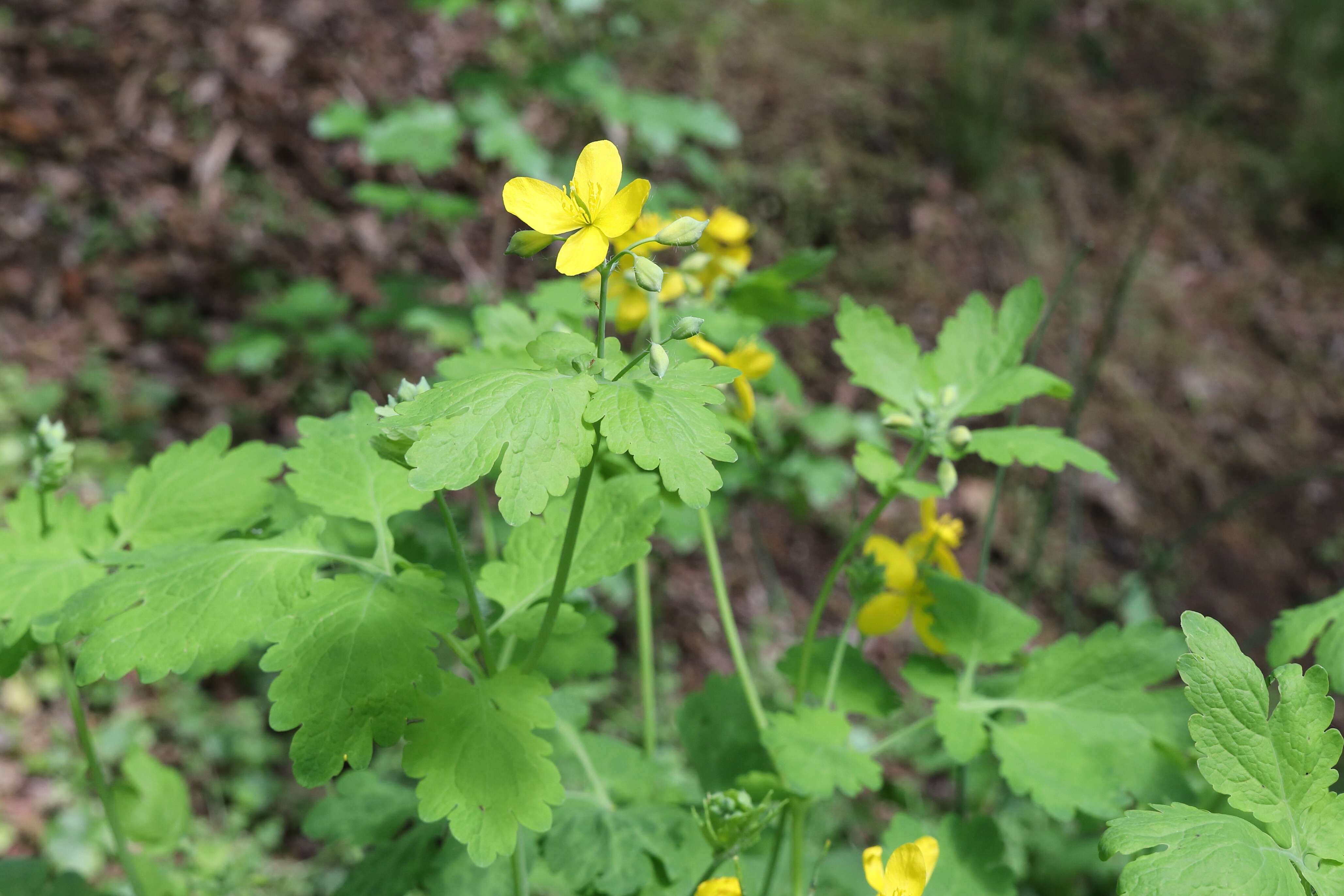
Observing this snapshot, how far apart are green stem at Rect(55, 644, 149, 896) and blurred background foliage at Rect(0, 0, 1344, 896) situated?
33 centimetres

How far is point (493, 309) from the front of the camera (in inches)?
54.5

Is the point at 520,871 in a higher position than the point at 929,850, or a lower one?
lower

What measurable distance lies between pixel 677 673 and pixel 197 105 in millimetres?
3664

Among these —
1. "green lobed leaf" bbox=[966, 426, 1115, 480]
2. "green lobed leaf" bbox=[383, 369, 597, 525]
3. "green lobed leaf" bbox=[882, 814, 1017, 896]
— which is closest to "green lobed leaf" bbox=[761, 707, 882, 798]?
"green lobed leaf" bbox=[882, 814, 1017, 896]

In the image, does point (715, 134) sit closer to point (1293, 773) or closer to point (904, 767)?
point (904, 767)

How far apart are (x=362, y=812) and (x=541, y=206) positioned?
99cm

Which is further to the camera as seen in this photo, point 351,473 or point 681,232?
point 351,473

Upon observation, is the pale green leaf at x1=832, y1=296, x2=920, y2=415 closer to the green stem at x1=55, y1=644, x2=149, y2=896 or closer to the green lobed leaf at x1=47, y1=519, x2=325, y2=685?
the green lobed leaf at x1=47, y1=519, x2=325, y2=685

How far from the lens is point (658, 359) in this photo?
34.0 inches

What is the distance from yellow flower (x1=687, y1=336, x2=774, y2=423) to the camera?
1438 millimetres

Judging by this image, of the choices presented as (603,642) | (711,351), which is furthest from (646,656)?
(711,351)

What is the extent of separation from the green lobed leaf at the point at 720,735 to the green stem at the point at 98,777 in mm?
872

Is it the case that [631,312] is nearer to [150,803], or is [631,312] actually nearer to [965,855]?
[965,855]

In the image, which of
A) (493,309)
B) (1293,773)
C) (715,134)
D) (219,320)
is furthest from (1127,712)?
(219,320)
